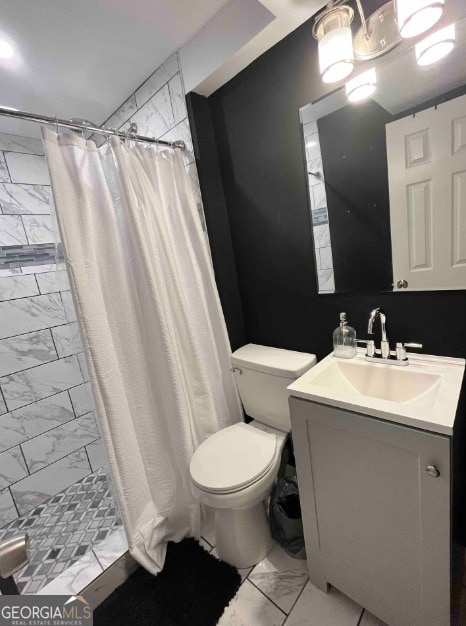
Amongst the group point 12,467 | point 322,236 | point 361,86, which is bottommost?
point 12,467

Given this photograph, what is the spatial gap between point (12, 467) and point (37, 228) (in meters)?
1.53

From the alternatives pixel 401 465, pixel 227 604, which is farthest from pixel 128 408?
pixel 401 465

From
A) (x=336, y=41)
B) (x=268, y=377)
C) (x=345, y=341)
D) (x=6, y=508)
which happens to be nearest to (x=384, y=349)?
(x=345, y=341)

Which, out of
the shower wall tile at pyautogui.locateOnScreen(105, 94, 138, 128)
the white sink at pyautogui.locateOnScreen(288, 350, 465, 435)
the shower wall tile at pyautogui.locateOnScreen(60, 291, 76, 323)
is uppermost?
the shower wall tile at pyautogui.locateOnScreen(105, 94, 138, 128)

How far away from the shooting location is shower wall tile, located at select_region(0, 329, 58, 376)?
1.77m

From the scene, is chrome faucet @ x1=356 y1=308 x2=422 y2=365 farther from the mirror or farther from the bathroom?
the mirror

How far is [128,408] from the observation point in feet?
4.26

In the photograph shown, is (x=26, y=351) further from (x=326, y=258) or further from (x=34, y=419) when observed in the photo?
(x=326, y=258)

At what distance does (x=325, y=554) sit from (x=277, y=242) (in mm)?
1354

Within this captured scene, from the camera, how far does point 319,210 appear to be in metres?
1.31

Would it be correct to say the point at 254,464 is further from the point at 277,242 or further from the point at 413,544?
the point at 277,242

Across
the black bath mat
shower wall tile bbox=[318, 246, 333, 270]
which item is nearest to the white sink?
shower wall tile bbox=[318, 246, 333, 270]

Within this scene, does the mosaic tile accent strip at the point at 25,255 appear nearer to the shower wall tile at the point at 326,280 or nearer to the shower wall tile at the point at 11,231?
the shower wall tile at the point at 11,231

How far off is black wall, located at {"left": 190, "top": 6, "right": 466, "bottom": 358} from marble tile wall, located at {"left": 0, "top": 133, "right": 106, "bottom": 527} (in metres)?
1.18
